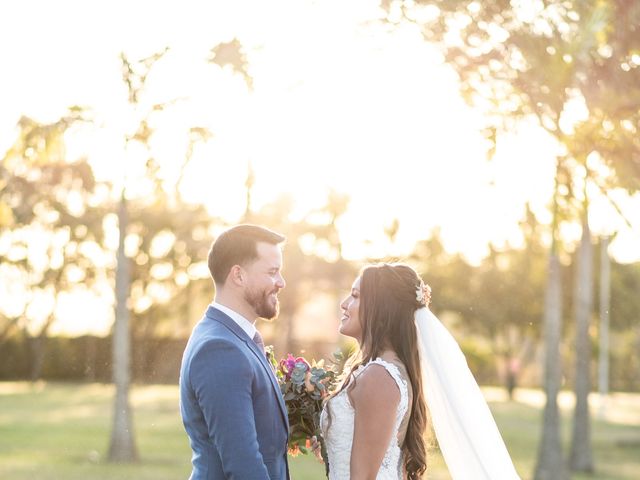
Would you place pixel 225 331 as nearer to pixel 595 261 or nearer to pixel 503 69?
pixel 503 69

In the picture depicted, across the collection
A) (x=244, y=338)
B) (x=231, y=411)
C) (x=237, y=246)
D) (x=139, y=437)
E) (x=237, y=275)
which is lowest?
(x=139, y=437)

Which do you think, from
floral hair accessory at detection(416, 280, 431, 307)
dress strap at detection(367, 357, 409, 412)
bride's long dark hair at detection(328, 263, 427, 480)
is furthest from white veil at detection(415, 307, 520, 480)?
dress strap at detection(367, 357, 409, 412)

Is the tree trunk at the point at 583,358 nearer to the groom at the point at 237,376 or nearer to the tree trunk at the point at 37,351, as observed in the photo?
the groom at the point at 237,376

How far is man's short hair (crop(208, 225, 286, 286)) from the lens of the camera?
4.70m

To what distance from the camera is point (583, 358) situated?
76.0 feet

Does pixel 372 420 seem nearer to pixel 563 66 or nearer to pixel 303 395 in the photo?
pixel 303 395

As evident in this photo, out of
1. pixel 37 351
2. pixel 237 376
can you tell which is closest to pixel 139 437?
pixel 237 376

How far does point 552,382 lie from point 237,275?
1500 centimetres

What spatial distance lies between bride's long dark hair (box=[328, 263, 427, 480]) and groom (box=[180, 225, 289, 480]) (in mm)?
836

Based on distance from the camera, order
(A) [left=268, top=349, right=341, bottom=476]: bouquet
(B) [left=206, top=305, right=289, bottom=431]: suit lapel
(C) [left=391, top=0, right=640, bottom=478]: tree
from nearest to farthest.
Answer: (B) [left=206, top=305, right=289, bottom=431]: suit lapel → (A) [left=268, top=349, right=341, bottom=476]: bouquet → (C) [left=391, top=0, right=640, bottom=478]: tree

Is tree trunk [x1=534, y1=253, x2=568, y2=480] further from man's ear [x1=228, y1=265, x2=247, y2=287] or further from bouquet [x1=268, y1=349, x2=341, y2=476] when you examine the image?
man's ear [x1=228, y1=265, x2=247, y2=287]

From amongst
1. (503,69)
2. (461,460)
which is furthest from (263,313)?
(503,69)

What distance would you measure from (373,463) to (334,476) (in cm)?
34

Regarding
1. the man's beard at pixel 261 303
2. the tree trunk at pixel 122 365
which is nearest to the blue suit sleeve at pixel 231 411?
the man's beard at pixel 261 303
